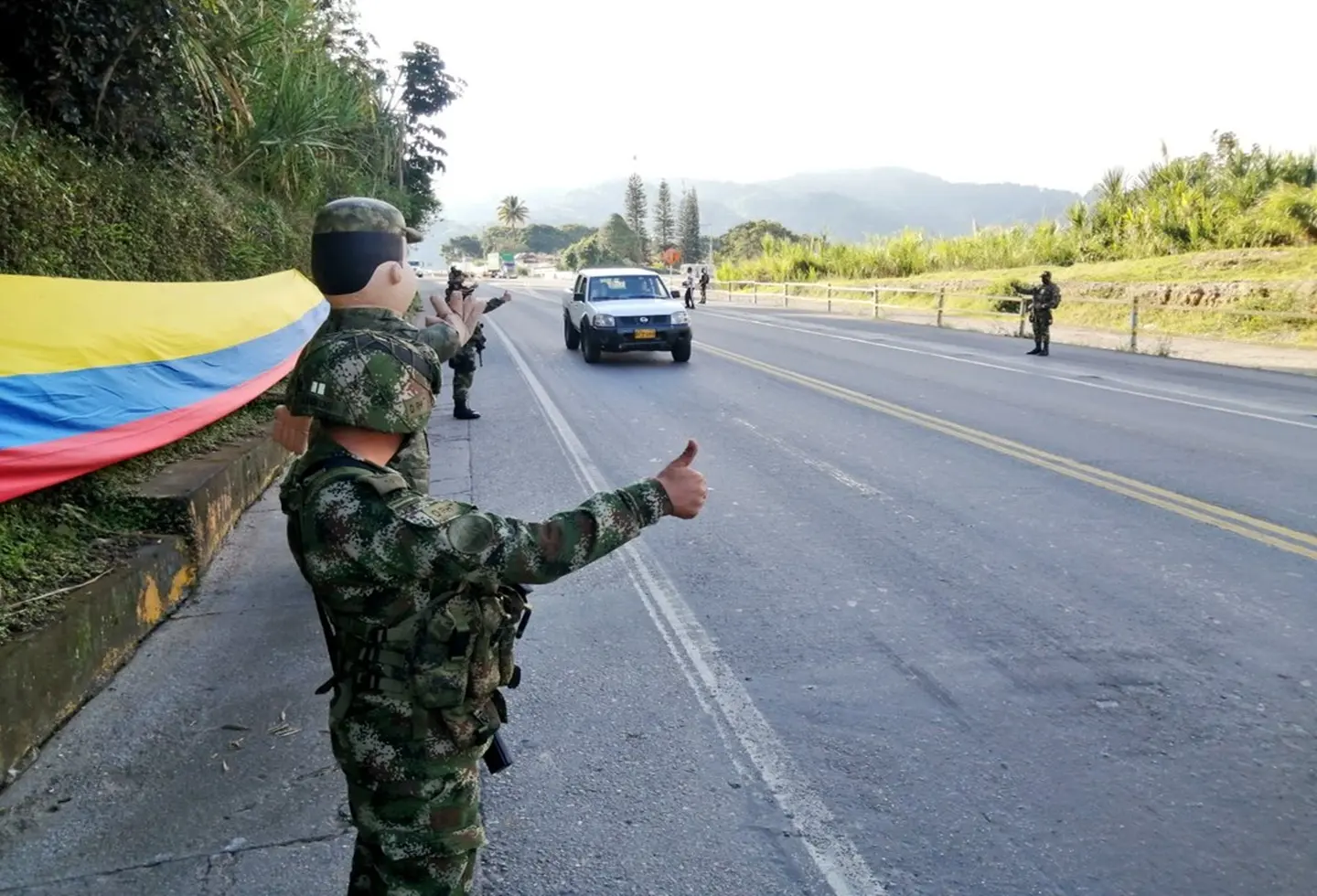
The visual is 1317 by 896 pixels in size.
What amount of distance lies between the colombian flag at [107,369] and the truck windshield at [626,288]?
10452mm

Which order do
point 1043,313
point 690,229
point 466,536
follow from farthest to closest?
point 690,229, point 1043,313, point 466,536

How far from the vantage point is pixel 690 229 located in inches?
4941

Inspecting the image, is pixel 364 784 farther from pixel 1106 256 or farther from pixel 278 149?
pixel 1106 256

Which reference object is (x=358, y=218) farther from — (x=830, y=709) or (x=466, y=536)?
(x=830, y=709)

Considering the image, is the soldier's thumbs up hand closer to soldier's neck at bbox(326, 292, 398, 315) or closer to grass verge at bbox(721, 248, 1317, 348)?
soldier's neck at bbox(326, 292, 398, 315)

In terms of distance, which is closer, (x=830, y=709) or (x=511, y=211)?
(x=830, y=709)

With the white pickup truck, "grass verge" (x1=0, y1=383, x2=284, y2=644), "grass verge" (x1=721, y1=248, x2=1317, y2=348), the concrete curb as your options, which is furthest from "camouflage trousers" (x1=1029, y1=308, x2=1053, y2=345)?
"grass verge" (x1=0, y1=383, x2=284, y2=644)

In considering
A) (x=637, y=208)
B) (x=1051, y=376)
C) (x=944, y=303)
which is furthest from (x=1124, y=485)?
(x=637, y=208)

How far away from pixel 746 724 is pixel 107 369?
397 cm

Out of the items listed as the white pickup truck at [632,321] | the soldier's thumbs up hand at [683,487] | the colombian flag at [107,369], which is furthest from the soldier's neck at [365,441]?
the white pickup truck at [632,321]

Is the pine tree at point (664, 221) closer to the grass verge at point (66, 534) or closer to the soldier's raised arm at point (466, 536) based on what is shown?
the grass verge at point (66, 534)

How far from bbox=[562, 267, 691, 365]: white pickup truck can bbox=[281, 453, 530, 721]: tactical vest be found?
48.9 ft

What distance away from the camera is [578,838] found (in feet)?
10.5

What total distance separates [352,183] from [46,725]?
60.0 feet
